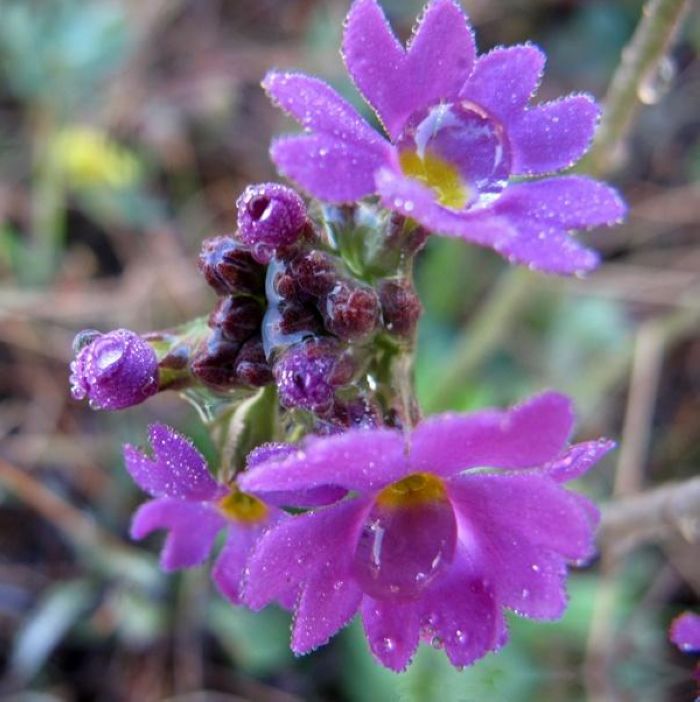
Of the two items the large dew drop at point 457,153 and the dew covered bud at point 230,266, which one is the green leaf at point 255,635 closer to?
the dew covered bud at point 230,266

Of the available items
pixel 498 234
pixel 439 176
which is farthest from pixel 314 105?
pixel 439 176

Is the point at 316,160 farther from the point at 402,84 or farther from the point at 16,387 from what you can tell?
the point at 16,387

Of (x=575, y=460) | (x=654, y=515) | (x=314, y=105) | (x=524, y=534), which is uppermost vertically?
(x=314, y=105)

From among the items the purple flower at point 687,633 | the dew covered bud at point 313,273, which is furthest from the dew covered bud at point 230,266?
the purple flower at point 687,633

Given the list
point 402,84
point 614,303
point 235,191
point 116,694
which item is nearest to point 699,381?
point 614,303

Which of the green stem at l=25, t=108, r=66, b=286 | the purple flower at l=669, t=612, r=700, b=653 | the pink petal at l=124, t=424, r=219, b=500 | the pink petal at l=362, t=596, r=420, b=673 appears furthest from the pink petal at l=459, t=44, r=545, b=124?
the green stem at l=25, t=108, r=66, b=286

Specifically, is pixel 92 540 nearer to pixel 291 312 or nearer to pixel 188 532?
pixel 188 532
